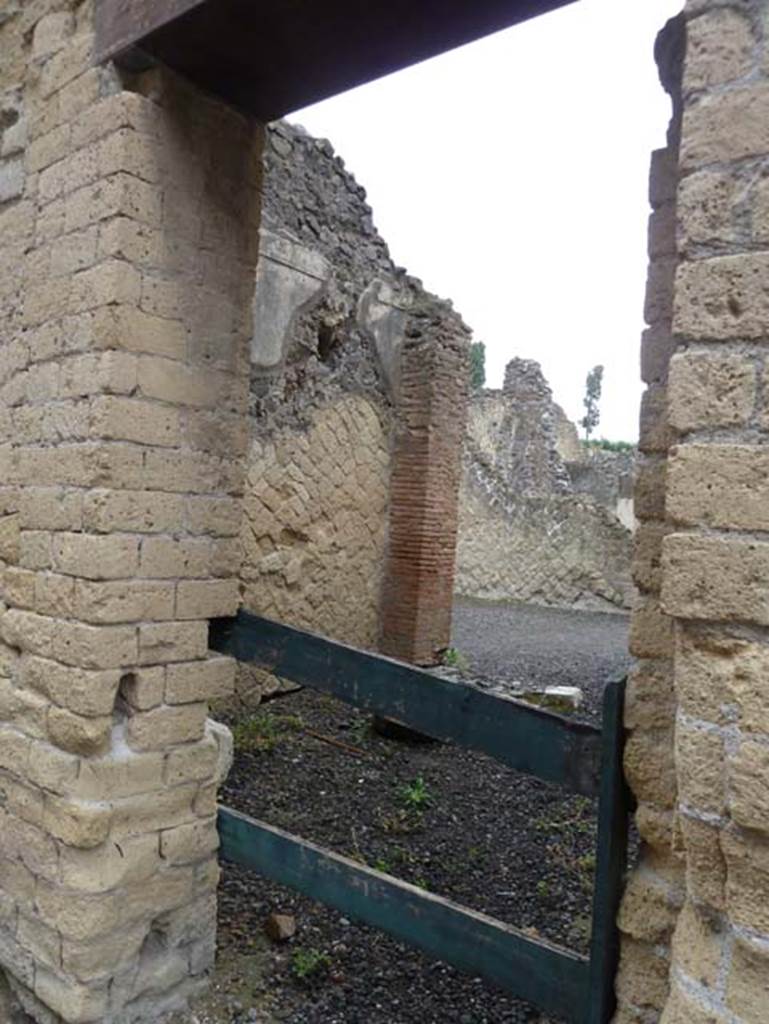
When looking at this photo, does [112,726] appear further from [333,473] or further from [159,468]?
[333,473]

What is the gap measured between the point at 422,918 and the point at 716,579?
155 cm

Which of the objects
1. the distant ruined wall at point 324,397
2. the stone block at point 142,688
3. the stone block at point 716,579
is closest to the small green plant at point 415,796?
the distant ruined wall at point 324,397

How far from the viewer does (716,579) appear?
4.73 feet

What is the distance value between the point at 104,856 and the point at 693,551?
79.5 inches

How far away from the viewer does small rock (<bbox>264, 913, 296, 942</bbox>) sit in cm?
330

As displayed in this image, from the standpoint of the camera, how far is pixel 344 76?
272 cm

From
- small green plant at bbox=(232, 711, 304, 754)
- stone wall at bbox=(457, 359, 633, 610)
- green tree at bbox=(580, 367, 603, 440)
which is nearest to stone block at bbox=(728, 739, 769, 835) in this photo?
small green plant at bbox=(232, 711, 304, 754)

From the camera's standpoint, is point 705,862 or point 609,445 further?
point 609,445

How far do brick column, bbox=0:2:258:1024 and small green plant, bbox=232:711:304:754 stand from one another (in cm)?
263

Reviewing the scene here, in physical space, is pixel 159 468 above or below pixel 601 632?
above

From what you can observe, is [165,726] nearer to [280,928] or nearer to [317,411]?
[280,928]

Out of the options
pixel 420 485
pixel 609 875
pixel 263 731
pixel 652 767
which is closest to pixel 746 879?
pixel 652 767

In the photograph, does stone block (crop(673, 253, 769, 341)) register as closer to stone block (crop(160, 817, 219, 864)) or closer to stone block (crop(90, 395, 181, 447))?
stone block (crop(90, 395, 181, 447))

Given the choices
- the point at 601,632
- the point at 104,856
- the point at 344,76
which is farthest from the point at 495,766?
the point at 601,632
